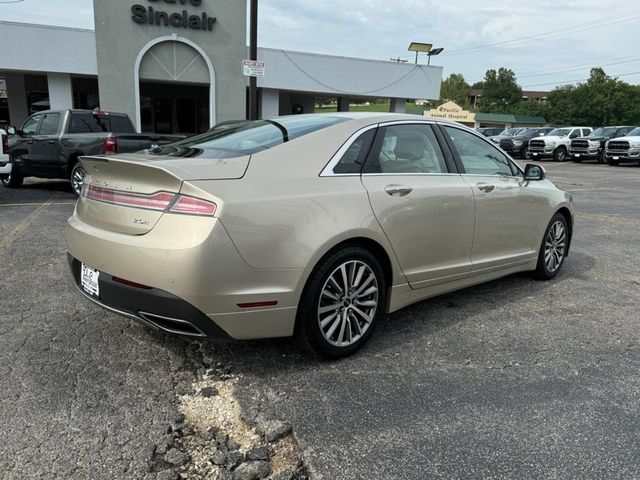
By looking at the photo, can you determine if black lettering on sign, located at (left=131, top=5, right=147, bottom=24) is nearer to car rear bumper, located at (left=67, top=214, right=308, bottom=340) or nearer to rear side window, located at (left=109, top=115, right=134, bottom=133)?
rear side window, located at (left=109, top=115, right=134, bottom=133)

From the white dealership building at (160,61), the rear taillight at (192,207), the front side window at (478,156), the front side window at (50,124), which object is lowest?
the front side window at (50,124)

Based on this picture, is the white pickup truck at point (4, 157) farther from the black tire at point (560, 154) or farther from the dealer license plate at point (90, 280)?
the black tire at point (560, 154)

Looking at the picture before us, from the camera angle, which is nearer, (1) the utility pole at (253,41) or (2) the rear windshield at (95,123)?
(2) the rear windshield at (95,123)

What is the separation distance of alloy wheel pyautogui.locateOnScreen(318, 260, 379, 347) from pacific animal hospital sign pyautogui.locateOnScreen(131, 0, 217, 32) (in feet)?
52.4

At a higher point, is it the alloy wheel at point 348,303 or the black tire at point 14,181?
the alloy wheel at point 348,303

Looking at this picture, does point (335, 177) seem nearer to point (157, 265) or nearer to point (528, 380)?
point (157, 265)

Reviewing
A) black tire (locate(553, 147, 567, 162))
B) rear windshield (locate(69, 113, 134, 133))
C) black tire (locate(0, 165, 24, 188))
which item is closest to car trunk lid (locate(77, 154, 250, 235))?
rear windshield (locate(69, 113, 134, 133))

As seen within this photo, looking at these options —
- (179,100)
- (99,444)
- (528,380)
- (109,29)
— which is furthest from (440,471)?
(179,100)

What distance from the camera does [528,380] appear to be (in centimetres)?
335

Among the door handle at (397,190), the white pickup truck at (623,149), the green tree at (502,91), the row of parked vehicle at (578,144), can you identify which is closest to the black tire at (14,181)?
the door handle at (397,190)

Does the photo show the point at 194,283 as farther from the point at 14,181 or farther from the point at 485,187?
the point at 14,181

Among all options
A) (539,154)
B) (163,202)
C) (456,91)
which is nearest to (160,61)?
(163,202)

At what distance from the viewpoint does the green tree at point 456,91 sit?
119 metres

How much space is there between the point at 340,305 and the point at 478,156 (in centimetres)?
213
